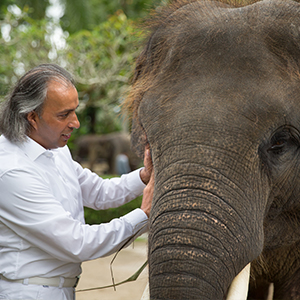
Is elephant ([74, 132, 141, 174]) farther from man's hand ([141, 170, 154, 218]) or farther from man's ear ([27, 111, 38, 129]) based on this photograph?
man's hand ([141, 170, 154, 218])

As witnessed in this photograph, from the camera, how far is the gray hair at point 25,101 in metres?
2.48

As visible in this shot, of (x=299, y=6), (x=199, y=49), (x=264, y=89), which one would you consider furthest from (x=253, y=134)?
(x=299, y=6)

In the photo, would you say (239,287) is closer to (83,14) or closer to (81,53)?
(81,53)

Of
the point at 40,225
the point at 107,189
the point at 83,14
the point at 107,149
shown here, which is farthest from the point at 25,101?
the point at 83,14

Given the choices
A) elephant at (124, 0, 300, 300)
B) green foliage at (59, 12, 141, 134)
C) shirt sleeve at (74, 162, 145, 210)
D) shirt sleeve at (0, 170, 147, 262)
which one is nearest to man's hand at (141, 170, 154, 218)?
shirt sleeve at (0, 170, 147, 262)

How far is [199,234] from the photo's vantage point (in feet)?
5.59

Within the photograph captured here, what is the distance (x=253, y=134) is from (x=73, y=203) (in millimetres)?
1274

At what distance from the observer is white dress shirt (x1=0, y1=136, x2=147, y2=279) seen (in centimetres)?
227

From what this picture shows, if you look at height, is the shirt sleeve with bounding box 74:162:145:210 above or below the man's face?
below

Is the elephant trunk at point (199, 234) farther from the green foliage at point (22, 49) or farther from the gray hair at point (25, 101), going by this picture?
the green foliage at point (22, 49)

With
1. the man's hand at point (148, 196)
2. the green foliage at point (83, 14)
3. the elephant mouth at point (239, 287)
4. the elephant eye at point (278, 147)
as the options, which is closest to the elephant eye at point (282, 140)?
the elephant eye at point (278, 147)

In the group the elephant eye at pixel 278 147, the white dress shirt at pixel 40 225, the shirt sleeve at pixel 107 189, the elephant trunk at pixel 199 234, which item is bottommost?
the shirt sleeve at pixel 107 189

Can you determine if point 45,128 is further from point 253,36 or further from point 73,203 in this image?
point 253,36

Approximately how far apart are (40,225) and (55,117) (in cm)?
64
